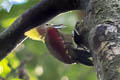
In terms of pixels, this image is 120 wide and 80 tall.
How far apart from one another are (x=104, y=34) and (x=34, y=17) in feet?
1.30

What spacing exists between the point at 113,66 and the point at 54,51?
45cm

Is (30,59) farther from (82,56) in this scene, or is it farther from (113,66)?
(113,66)

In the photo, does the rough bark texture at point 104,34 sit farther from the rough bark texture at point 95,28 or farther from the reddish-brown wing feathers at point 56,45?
the reddish-brown wing feathers at point 56,45

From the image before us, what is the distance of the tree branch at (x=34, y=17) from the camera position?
100 cm

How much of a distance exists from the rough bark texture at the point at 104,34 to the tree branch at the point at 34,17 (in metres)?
0.12

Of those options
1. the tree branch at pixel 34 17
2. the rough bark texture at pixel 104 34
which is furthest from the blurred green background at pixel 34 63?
the rough bark texture at pixel 104 34

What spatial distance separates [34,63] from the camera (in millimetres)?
2754

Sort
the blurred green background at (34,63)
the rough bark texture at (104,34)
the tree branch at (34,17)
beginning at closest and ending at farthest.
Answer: the rough bark texture at (104,34), the tree branch at (34,17), the blurred green background at (34,63)

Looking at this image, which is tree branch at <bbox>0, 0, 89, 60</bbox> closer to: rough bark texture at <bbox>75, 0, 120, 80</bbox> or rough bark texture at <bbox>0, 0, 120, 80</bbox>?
rough bark texture at <bbox>0, 0, 120, 80</bbox>

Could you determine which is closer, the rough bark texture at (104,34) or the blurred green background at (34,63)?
the rough bark texture at (104,34)

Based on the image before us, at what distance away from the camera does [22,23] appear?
1055mm

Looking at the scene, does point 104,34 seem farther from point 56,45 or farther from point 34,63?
point 34,63

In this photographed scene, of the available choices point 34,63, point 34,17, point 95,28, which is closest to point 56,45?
point 34,17

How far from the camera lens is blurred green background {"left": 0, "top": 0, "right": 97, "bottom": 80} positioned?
2074 millimetres
